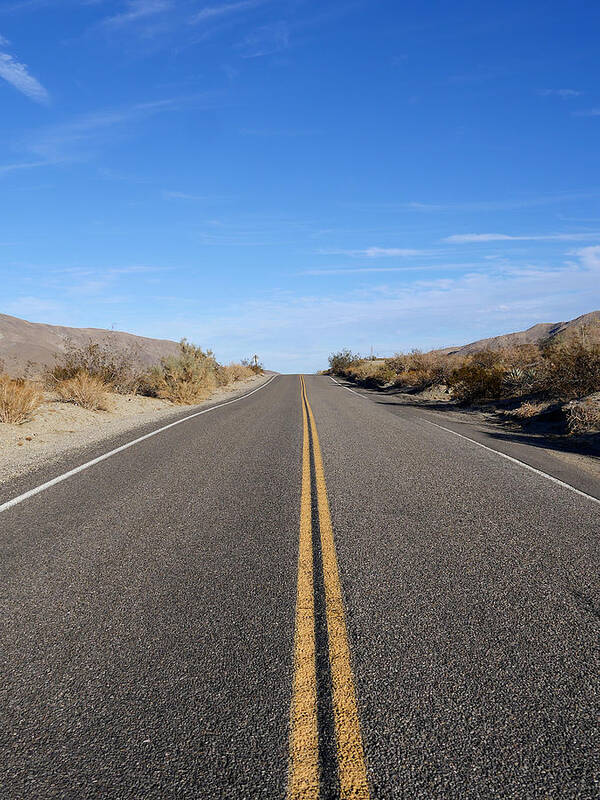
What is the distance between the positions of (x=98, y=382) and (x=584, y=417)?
14656 millimetres

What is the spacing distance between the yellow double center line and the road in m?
0.01

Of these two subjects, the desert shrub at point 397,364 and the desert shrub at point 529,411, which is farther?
the desert shrub at point 397,364

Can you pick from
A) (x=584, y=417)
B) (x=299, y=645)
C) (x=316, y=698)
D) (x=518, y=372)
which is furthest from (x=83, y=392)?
(x=518, y=372)

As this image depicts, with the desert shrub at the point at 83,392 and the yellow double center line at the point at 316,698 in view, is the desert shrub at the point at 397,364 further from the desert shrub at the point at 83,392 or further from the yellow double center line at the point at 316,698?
the yellow double center line at the point at 316,698

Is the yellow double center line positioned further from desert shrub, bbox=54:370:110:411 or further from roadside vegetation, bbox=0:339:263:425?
desert shrub, bbox=54:370:110:411

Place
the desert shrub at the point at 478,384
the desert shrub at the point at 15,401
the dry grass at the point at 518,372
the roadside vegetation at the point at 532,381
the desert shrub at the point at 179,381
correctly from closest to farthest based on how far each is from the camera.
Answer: the desert shrub at the point at 15,401
the roadside vegetation at the point at 532,381
the dry grass at the point at 518,372
the desert shrub at the point at 478,384
the desert shrub at the point at 179,381

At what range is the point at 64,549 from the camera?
15.4 ft

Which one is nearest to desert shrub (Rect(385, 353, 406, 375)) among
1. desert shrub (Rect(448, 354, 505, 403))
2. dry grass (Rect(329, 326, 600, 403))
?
dry grass (Rect(329, 326, 600, 403))

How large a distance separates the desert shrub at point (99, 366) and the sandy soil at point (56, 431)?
105 cm

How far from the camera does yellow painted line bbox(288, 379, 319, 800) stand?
2.09m

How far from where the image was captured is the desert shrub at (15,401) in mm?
12086

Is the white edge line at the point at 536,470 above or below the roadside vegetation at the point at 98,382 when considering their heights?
below

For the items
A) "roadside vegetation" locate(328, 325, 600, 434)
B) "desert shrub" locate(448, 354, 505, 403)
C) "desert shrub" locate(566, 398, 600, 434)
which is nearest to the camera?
"desert shrub" locate(566, 398, 600, 434)

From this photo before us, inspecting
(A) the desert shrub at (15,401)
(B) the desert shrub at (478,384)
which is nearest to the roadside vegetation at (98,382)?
(A) the desert shrub at (15,401)
